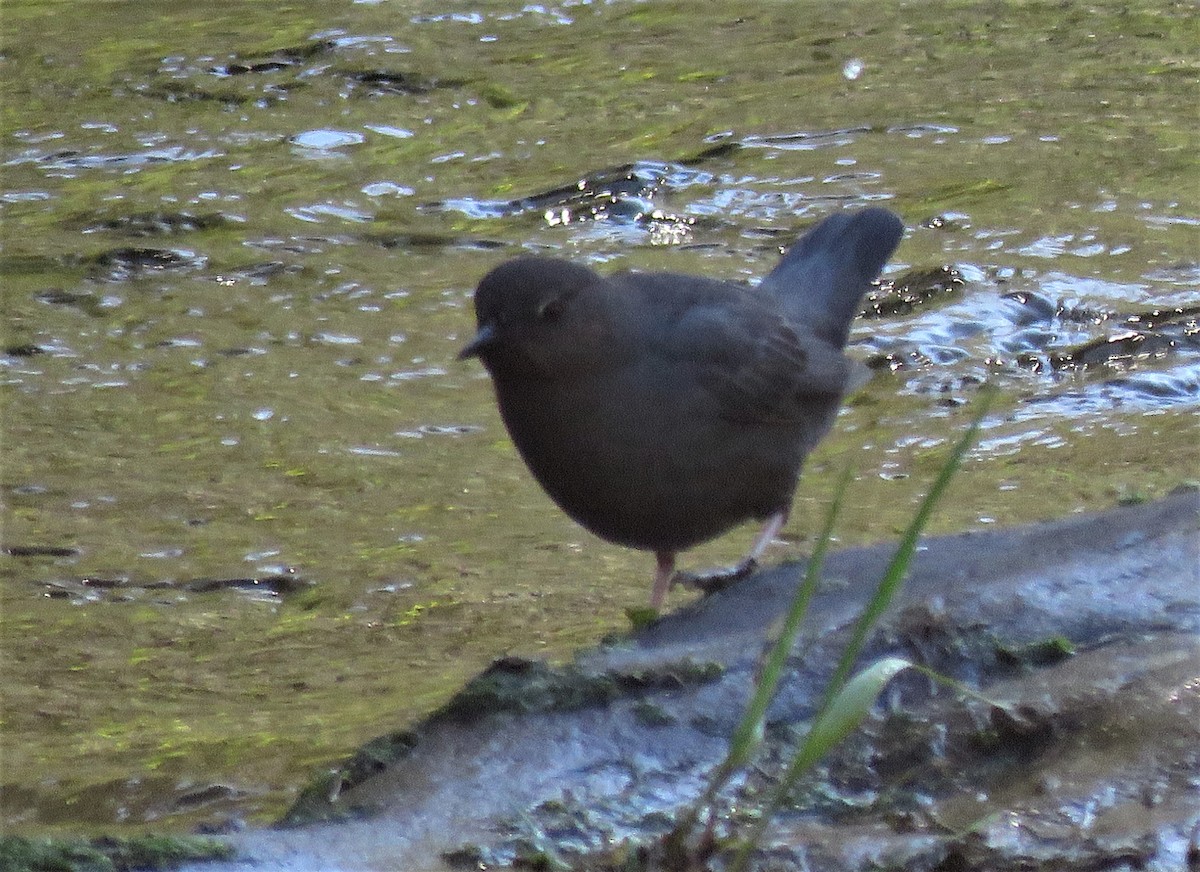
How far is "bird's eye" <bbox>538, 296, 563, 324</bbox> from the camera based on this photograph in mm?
4260

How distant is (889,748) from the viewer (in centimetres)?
307

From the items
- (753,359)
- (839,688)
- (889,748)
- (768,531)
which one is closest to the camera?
(839,688)

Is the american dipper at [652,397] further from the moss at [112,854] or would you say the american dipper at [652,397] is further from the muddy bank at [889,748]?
the moss at [112,854]

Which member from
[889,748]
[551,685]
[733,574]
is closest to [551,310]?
[733,574]

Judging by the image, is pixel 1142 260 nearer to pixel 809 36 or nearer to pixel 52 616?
pixel 809 36

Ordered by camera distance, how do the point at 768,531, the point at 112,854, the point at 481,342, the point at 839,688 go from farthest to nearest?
1. the point at 768,531
2. the point at 481,342
3. the point at 112,854
4. the point at 839,688

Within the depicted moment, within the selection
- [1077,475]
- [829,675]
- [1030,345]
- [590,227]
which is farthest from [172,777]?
[590,227]

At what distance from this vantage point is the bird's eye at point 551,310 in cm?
426

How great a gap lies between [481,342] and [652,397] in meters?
0.48

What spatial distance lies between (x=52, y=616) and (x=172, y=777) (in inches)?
48.6

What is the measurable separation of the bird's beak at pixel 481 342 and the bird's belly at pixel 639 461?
0.61 feet

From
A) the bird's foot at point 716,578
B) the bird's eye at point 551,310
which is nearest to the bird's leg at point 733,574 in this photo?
the bird's foot at point 716,578

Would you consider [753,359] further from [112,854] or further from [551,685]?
[112,854]

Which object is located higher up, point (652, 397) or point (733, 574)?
point (652, 397)
